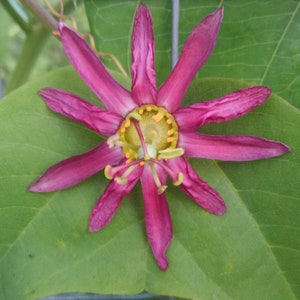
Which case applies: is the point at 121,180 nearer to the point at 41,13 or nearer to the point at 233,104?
the point at 233,104

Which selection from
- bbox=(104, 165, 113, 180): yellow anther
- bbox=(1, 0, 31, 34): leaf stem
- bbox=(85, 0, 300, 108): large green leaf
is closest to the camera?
bbox=(104, 165, 113, 180): yellow anther

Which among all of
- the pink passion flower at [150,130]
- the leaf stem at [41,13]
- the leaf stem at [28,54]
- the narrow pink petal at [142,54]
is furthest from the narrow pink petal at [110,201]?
the leaf stem at [28,54]

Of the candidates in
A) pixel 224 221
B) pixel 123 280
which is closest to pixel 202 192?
pixel 224 221

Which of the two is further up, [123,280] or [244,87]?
[244,87]

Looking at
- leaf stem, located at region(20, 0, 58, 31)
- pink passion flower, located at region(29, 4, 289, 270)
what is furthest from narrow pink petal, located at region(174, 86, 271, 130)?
leaf stem, located at region(20, 0, 58, 31)

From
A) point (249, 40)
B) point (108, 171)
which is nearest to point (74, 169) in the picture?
point (108, 171)

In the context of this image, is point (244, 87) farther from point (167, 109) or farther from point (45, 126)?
point (45, 126)

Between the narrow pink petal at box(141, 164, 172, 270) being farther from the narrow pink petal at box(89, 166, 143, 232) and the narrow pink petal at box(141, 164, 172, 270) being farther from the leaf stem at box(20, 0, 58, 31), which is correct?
the leaf stem at box(20, 0, 58, 31)
